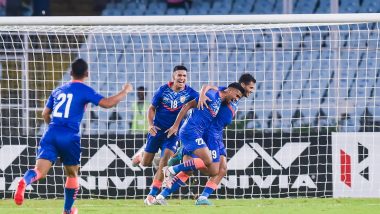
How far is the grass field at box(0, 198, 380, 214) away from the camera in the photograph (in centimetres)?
1186

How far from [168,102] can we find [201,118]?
0.63 metres

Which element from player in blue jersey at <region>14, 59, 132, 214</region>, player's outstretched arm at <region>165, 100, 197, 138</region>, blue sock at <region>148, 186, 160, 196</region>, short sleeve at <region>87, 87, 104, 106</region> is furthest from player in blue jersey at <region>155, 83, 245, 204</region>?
short sleeve at <region>87, 87, 104, 106</region>

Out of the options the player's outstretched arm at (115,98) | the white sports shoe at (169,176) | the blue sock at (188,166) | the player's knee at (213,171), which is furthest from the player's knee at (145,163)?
the player's outstretched arm at (115,98)

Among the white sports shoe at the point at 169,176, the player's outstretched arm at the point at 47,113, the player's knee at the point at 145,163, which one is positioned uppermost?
the player's outstretched arm at the point at 47,113

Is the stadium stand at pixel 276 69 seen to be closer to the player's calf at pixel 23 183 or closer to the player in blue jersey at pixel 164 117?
the player in blue jersey at pixel 164 117

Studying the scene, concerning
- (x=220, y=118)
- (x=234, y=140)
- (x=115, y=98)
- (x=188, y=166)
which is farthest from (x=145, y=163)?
(x=115, y=98)

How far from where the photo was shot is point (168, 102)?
45.0ft

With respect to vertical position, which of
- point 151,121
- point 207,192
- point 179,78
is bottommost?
point 207,192

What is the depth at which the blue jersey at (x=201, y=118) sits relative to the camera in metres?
13.2

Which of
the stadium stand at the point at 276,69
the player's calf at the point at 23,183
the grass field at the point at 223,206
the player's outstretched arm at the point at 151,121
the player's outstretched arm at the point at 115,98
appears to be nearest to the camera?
the player's outstretched arm at the point at 115,98

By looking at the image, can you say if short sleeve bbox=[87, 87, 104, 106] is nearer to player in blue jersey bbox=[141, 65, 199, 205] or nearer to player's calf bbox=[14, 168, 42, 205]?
player's calf bbox=[14, 168, 42, 205]

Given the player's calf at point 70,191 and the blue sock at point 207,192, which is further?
the blue sock at point 207,192

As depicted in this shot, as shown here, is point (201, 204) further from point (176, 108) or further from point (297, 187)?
point (297, 187)

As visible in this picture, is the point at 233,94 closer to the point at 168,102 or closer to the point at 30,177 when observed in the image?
the point at 168,102
